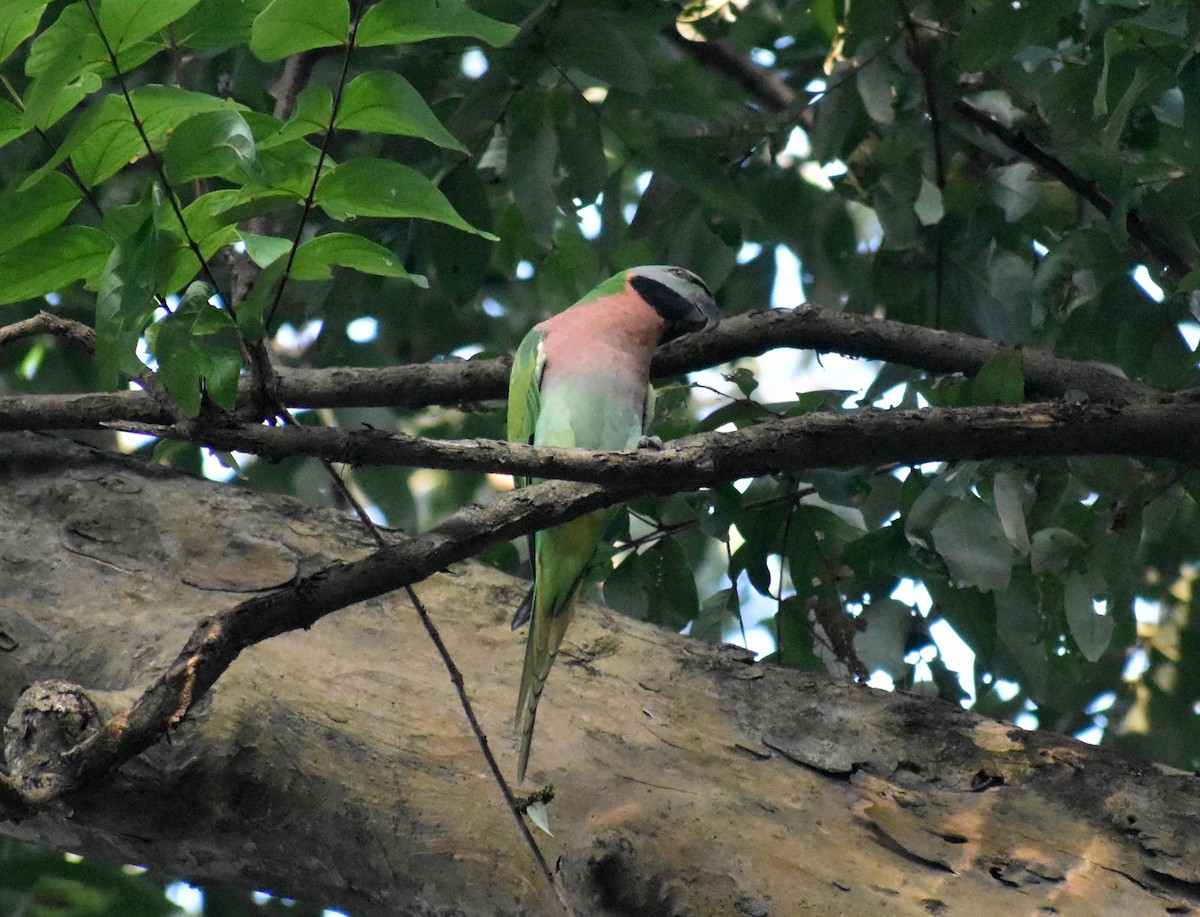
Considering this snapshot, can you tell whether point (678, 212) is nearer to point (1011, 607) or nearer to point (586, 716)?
point (1011, 607)

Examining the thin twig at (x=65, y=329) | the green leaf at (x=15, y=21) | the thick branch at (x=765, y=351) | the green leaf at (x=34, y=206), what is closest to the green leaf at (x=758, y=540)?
the thick branch at (x=765, y=351)

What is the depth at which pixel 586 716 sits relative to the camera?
2656 millimetres

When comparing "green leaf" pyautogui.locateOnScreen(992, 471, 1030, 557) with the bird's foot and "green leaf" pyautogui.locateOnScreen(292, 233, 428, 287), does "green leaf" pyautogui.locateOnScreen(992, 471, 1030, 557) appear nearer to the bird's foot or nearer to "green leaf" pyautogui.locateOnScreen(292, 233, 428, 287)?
the bird's foot

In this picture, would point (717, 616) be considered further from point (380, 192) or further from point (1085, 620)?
point (380, 192)

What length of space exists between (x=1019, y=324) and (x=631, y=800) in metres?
1.95

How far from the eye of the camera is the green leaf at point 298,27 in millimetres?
1817

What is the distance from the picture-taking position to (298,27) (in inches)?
73.4

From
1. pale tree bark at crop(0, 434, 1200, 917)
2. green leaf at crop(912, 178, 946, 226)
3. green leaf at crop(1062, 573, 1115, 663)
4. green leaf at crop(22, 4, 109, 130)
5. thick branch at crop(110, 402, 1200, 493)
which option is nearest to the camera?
green leaf at crop(22, 4, 109, 130)

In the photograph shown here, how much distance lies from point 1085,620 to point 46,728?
2286mm

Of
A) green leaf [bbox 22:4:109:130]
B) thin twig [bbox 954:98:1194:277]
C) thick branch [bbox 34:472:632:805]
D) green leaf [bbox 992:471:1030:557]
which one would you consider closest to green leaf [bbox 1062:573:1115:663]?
green leaf [bbox 992:471:1030:557]

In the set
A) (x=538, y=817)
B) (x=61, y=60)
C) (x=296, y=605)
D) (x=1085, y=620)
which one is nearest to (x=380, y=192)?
(x=61, y=60)

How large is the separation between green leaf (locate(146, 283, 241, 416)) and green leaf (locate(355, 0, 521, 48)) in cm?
49

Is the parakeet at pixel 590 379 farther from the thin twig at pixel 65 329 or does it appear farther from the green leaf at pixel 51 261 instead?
the green leaf at pixel 51 261

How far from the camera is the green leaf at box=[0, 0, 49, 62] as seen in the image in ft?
6.00
